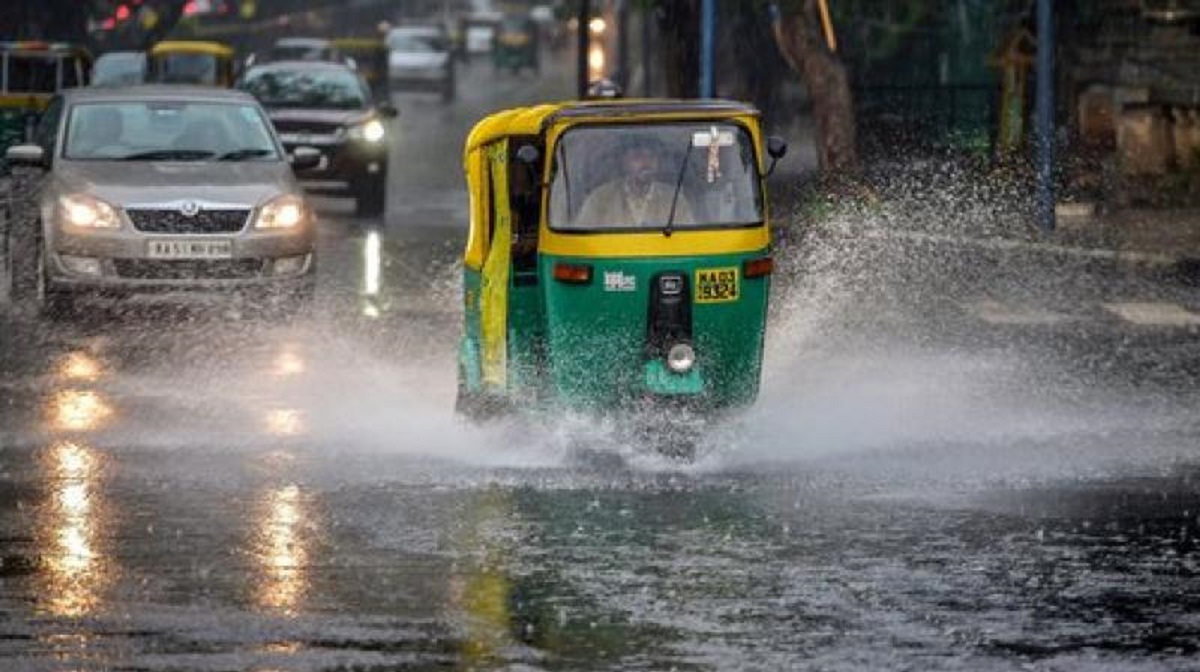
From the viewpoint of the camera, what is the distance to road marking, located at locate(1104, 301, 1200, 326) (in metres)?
22.1

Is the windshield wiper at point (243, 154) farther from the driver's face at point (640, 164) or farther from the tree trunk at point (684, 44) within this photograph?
the tree trunk at point (684, 44)

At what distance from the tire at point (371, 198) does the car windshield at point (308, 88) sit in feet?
3.97

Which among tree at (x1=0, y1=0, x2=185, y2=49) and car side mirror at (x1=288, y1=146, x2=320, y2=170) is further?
tree at (x1=0, y1=0, x2=185, y2=49)

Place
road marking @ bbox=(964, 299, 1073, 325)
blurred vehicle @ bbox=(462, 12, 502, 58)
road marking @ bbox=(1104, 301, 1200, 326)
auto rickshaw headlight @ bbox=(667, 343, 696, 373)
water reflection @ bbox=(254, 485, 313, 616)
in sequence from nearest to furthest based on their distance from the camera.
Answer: water reflection @ bbox=(254, 485, 313, 616), auto rickshaw headlight @ bbox=(667, 343, 696, 373), road marking @ bbox=(1104, 301, 1200, 326), road marking @ bbox=(964, 299, 1073, 325), blurred vehicle @ bbox=(462, 12, 502, 58)

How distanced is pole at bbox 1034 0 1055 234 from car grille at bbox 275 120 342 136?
8000 millimetres

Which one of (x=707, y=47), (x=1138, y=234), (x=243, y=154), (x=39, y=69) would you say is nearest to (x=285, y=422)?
(x=243, y=154)

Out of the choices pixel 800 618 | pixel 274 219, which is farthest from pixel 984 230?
pixel 800 618

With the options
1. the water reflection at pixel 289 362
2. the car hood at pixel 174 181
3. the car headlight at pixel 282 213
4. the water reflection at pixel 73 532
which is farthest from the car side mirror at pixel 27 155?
the water reflection at pixel 73 532

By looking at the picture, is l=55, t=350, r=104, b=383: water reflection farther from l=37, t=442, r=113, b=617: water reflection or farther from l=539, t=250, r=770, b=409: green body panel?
l=539, t=250, r=770, b=409: green body panel

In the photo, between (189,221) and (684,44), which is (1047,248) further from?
(684,44)

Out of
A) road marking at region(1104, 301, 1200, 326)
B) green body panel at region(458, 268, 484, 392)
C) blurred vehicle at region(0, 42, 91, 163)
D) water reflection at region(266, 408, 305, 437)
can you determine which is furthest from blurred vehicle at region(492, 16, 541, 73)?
green body panel at region(458, 268, 484, 392)

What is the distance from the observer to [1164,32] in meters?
38.2

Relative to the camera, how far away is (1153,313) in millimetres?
22719

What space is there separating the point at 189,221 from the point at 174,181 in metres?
0.43
